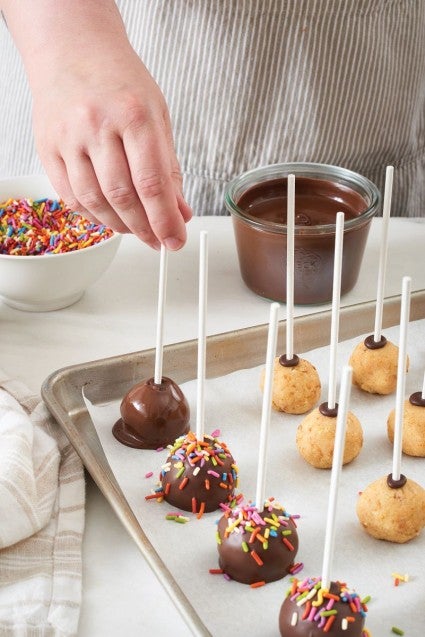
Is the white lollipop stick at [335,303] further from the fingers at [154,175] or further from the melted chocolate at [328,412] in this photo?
the fingers at [154,175]

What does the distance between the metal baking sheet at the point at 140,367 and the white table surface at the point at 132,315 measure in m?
0.04

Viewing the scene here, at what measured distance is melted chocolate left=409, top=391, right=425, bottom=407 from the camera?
3.82 feet

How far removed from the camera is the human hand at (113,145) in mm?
992

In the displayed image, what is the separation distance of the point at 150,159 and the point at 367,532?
17.3 inches

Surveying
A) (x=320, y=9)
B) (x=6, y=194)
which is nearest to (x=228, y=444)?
(x=6, y=194)

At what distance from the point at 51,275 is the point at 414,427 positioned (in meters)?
0.50

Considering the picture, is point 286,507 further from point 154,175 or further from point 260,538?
point 154,175

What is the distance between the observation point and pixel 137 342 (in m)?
1.33

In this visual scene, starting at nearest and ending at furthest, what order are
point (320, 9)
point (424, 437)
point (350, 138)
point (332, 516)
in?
A: point (332, 516) → point (424, 437) → point (320, 9) → point (350, 138)

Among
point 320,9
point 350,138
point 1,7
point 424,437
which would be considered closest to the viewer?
point 424,437

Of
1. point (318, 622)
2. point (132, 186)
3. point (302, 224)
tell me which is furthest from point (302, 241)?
point (318, 622)

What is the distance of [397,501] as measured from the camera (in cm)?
101

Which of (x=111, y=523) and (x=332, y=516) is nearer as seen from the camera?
(x=332, y=516)

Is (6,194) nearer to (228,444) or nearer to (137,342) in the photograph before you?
(137,342)
